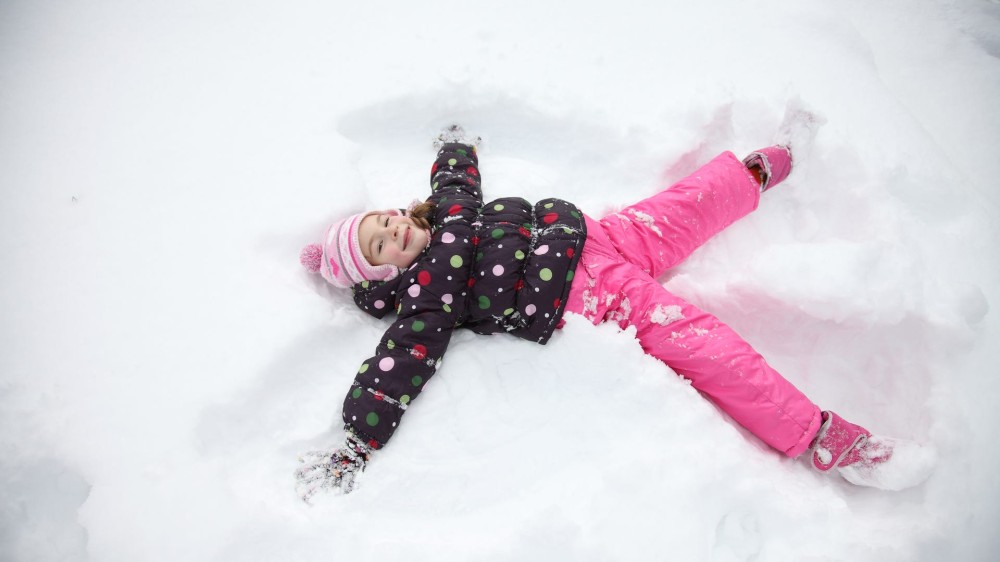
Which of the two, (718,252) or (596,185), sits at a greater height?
(596,185)

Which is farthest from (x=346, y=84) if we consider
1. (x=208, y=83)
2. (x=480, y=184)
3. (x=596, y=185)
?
(x=596, y=185)

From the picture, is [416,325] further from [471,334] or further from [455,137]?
[455,137]

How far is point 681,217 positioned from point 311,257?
131 centimetres

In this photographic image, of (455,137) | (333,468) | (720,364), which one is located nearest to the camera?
(333,468)

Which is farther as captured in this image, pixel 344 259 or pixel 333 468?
pixel 344 259

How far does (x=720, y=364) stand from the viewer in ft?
4.92

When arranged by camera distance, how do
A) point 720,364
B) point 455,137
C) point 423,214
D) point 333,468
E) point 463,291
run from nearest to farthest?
point 333,468
point 720,364
point 463,291
point 423,214
point 455,137

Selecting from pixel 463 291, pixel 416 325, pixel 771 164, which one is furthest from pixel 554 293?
pixel 771 164

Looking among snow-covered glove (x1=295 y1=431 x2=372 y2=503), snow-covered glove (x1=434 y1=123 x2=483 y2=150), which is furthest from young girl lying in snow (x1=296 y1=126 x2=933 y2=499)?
snow-covered glove (x1=434 y1=123 x2=483 y2=150)

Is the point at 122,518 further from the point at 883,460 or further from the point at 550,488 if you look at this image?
the point at 883,460

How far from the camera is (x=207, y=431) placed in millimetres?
1380

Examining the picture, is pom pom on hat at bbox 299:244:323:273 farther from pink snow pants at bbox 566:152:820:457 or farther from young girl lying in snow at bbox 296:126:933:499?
pink snow pants at bbox 566:152:820:457

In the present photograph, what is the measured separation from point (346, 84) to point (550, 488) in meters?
1.78

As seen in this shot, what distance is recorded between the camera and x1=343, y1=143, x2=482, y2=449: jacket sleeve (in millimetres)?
1435
